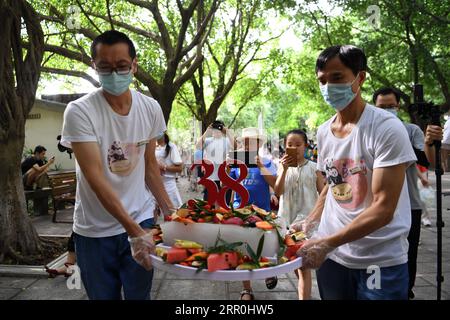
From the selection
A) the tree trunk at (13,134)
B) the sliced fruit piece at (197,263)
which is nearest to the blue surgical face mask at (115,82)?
the sliced fruit piece at (197,263)

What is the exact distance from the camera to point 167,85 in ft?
28.8

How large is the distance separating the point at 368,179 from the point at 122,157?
1.33 metres

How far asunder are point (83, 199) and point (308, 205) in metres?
2.28

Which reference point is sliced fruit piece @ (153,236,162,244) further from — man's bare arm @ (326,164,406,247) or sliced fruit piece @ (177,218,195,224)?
man's bare arm @ (326,164,406,247)

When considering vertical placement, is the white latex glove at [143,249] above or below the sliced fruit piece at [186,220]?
below

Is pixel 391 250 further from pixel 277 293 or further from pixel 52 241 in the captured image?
pixel 52 241

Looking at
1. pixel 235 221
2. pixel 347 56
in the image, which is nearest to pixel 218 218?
pixel 235 221

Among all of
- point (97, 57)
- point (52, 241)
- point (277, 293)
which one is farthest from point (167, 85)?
point (97, 57)

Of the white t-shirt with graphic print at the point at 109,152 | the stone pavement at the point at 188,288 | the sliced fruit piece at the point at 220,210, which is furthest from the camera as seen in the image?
the stone pavement at the point at 188,288

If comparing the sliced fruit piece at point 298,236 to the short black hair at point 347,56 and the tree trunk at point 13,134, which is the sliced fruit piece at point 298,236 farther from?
the tree trunk at point 13,134

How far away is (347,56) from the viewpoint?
209cm

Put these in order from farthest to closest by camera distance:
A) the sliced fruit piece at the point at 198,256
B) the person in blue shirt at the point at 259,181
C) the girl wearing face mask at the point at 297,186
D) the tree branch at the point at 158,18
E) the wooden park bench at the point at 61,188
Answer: the wooden park bench at the point at 61,188, the tree branch at the point at 158,18, the person in blue shirt at the point at 259,181, the girl wearing face mask at the point at 297,186, the sliced fruit piece at the point at 198,256

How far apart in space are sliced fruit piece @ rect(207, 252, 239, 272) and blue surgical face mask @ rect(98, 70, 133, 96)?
1.09 metres

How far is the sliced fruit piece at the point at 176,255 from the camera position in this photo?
194 cm
